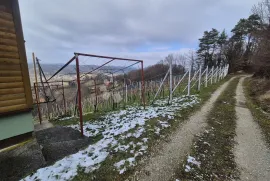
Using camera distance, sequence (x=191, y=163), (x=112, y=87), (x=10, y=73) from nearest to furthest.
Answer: (x=191, y=163)
(x=10, y=73)
(x=112, y=87)

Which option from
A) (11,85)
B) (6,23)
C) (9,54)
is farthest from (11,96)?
(6,23)

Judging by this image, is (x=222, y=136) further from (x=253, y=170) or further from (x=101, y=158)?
(x=101, y=158)

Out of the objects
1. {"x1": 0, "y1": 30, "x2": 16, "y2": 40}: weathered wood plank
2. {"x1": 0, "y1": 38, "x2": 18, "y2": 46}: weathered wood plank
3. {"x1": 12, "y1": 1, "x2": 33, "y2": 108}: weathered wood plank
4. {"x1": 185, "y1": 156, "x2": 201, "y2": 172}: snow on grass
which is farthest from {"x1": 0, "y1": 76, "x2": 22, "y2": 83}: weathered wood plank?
{"x1": 185, "y1": 156, "x2": 201, "y2": 172}: snow on grass

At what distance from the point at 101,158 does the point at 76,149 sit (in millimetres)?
885

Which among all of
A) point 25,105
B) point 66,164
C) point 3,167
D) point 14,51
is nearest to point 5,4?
point 14,51

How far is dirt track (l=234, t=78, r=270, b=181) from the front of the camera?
2.86m

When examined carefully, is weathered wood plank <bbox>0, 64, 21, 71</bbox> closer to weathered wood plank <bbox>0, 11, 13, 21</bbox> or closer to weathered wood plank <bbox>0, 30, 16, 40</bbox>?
weathered wood plank <bbox>0, 30, 16, 40</bbox>

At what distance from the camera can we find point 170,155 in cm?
343

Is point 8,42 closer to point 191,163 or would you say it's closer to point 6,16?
point 6,16

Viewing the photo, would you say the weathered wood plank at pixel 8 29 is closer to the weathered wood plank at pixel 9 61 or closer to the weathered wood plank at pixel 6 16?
the weathered wood plank at pixel 6 16

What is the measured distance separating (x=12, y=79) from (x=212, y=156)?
15.8 ft

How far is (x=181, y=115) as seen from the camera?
591 centimetres

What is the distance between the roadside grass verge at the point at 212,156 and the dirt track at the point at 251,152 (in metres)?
0.14

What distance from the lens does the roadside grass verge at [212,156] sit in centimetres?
280
